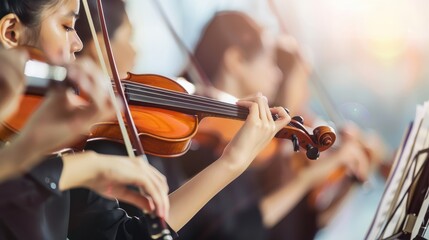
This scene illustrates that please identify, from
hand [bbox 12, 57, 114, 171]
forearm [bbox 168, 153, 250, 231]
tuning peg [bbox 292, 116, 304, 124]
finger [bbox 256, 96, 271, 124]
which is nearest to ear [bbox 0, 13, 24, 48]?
hand [bbox 12, 57, 114, 171]

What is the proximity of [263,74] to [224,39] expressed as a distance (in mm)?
121

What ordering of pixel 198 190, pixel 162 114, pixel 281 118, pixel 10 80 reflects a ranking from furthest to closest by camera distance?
pixel 281 118 → pixel 198 190 → pixel 162 114 → pixel 10 80

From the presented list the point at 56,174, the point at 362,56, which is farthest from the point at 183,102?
the point at 362,56

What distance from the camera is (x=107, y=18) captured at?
1.02 meters

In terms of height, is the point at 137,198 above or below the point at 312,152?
above

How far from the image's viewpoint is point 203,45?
120cm

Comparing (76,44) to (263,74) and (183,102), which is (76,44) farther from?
(263,74)

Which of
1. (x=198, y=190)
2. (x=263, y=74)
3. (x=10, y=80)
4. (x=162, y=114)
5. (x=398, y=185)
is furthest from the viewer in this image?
(x=398, y=185)

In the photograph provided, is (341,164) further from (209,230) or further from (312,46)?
(209,230)

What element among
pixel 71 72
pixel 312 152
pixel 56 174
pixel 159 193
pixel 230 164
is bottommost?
pixel 312 152

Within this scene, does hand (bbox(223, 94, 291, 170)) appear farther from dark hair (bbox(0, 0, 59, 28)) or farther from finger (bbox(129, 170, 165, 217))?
dark hair (bbox(0, 0, 59, 28))

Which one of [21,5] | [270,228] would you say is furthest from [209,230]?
[21,5]

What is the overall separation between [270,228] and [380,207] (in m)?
0.36

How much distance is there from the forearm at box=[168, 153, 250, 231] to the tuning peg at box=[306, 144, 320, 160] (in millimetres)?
172
